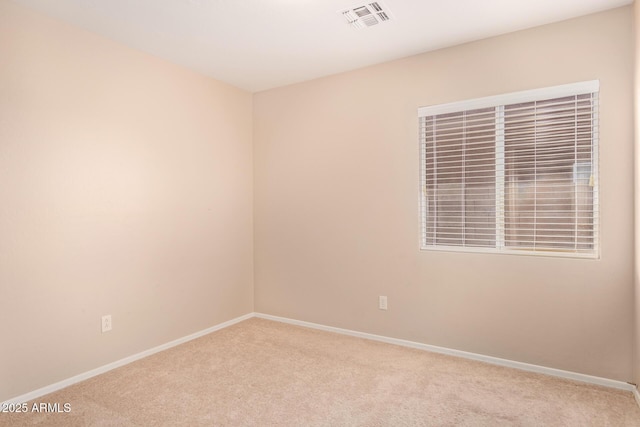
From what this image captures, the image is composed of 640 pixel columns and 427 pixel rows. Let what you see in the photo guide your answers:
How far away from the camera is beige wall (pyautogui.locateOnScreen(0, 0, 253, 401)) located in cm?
238

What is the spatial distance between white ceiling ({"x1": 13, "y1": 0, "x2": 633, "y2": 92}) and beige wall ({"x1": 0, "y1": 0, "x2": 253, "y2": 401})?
0.83 ft

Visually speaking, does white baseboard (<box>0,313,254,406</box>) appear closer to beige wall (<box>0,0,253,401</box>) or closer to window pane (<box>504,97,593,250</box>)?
beige wall (<box>0,0,253,401</box>)

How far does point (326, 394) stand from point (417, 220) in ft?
5.23

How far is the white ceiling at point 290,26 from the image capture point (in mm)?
2428

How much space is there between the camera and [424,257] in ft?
10.5

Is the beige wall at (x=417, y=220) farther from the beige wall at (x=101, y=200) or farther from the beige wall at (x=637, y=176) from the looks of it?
the beige wall at (x=101, y=200)

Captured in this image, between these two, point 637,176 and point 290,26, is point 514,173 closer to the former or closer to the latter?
point 637,176

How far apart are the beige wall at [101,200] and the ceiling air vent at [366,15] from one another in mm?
1702

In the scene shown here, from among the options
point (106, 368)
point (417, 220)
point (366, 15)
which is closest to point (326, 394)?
point (417, 220)

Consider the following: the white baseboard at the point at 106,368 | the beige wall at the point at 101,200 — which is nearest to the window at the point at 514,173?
the beige wall at the point at 101,200

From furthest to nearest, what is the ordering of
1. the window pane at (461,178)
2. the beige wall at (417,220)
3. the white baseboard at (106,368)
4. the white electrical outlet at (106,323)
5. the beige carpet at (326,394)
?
the window pane at (461,178) < the white electrical outlet at (106,323) < the beige wall at (417,220) < the white baseboard at (106,368) < the beige carpet at (326,394)

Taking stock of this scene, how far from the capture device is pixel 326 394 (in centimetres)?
243

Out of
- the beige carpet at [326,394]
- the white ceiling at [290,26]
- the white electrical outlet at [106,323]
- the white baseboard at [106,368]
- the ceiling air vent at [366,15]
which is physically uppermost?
the ceiling air vent at [366,15]

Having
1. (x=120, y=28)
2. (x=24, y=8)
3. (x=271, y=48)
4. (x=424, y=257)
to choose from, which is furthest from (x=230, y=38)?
(x=424, y=257)
